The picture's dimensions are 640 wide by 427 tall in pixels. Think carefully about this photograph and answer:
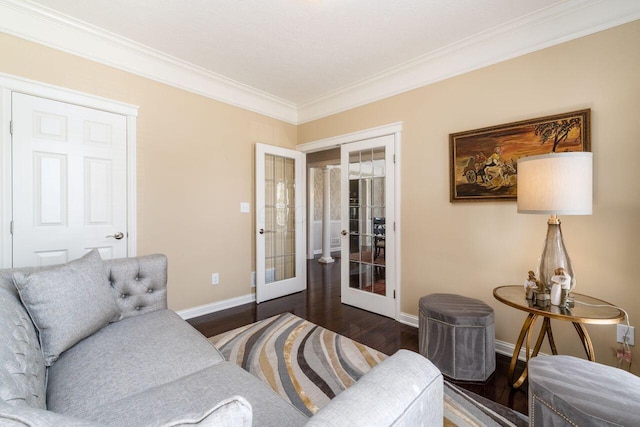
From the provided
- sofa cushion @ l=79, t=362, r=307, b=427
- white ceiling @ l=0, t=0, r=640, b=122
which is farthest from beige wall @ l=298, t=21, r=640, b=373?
sofa cushion @ l=79, t=362, r=307, b=427

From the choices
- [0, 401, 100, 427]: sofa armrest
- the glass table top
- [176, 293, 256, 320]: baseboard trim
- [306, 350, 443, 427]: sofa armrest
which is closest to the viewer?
[0, 401, 100, 427]: sofa armrest

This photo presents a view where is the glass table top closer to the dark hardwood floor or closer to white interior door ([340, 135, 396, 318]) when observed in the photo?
the dark hardwood floor

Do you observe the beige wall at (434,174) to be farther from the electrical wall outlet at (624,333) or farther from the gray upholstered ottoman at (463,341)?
the gray upholstered ottoman at (463,341)

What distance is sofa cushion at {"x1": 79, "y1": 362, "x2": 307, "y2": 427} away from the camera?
3.00ft

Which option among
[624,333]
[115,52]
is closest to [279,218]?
[115,52]

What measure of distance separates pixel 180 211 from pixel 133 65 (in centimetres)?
145

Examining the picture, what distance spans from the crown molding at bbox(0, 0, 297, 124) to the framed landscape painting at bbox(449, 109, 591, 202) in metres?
2.49

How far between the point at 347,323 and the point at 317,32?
8.99ft

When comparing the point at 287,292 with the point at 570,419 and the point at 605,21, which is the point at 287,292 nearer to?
the point at 570,419

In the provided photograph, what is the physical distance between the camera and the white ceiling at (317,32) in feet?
6.54

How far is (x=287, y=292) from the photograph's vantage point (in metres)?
3.75

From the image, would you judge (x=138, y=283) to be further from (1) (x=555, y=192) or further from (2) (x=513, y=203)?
(2) (x=513, y=203)

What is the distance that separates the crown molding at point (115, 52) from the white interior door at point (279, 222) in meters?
0.69

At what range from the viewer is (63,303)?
1.32 m
